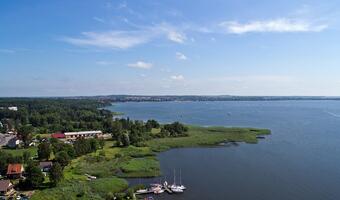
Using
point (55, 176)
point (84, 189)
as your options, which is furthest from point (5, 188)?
point (84, 189)

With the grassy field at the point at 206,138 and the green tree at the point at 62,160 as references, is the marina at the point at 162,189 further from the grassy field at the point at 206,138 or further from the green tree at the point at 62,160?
the grassy field at the point at 206,138

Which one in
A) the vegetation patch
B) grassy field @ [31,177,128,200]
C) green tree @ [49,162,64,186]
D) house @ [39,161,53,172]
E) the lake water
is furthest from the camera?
the vegetation patch

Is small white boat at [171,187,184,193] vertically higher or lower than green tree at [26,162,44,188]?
lower

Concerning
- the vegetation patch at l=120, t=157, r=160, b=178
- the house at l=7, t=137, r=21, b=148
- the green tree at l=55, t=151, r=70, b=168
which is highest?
the green tree at l=55, t=151, r=70, b=168

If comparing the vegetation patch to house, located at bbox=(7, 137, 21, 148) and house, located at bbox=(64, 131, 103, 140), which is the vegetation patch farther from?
house, located at bbox=(64, 131, 103, 140)

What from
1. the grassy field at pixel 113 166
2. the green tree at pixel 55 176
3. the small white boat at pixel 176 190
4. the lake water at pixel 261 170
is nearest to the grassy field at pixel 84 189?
A: the grassy field at pixel 113 166

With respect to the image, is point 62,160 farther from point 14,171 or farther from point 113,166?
point 113,166

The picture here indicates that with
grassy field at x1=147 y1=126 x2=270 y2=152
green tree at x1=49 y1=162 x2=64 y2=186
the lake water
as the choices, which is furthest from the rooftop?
grassy field at x1=147 y1=126 x2=270 y2=152

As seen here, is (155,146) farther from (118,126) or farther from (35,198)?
(35,198)
